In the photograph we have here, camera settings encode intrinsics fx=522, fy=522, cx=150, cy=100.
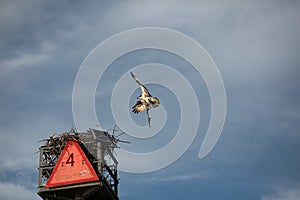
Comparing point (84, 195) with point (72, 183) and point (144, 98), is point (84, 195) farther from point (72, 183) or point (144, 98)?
point (144, 98)

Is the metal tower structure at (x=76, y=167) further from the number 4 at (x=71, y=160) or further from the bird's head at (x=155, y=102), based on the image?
the bird's head at (x=155, y=102)

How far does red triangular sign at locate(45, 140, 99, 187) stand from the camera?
5522cm

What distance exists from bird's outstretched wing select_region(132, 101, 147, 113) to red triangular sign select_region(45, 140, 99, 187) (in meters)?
16.1

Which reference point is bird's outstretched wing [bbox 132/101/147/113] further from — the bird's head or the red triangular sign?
the red triangular sign

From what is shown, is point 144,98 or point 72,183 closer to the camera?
point 144,98

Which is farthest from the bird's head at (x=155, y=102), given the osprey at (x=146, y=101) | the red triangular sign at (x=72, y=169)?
the red triangular sign at (x=72, y=169)

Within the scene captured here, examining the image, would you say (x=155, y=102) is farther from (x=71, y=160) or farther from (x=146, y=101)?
(x=71, y=160)

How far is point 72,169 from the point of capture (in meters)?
55.8

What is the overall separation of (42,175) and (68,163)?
3351 mm

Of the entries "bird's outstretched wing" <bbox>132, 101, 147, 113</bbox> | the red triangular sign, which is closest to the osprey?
"bird's outstretched wing" <bbox>132, 101, 147, 113</bbox>

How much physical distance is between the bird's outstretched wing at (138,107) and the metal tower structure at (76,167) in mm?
16130

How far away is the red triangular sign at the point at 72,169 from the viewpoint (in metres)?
55.2

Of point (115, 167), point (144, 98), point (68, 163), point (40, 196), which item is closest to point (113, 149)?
point (115, 167)

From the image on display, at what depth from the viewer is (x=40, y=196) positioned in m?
56.0
